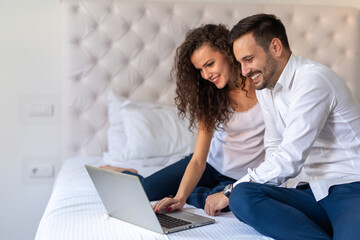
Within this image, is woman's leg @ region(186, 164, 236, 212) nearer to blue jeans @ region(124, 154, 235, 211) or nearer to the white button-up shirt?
blue jeans @ region(124, 154, 235, 211)

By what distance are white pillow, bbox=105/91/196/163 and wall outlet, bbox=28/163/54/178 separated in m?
0.44

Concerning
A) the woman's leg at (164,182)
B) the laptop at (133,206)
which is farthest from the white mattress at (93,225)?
the woman's leg at (164,182)

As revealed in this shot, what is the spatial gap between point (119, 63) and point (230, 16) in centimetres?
77

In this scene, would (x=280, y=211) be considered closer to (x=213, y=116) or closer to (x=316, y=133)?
(x=316, y=133)

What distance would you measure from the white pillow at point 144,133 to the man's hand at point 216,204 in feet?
2.91

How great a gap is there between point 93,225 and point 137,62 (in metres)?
1.53

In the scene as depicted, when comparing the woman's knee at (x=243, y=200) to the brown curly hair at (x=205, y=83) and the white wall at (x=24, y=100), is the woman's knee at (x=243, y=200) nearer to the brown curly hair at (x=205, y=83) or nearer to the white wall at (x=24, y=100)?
the brown curly hair at (x=205, y=83)

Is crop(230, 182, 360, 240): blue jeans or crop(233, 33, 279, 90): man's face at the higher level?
crop(233, 33, 279, 90): man's face

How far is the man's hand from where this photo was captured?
1499mm

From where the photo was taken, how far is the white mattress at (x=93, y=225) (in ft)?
4.20

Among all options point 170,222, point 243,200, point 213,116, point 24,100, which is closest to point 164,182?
point 213,116

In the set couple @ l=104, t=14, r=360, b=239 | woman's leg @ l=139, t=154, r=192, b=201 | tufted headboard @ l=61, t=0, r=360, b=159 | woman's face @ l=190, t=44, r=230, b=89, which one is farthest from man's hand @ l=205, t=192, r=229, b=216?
tufted headboard @ l=61, t=0, r=360, b=159

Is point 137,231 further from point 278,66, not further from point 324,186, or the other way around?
point 278,66

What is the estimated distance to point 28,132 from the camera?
2705 mm
